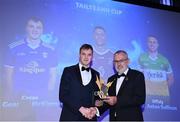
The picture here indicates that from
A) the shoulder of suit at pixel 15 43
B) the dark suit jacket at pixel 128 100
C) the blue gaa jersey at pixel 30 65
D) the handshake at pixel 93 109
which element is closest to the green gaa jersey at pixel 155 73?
the dark suit jacket at pixel 128 100

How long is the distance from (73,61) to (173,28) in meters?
1.12

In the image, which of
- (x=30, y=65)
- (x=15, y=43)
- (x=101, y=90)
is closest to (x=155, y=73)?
(x=101, y=90)

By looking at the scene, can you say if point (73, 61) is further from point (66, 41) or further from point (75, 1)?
point (75, 1)

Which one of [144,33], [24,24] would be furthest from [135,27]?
[24,24]

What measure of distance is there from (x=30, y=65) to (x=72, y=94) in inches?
15.5

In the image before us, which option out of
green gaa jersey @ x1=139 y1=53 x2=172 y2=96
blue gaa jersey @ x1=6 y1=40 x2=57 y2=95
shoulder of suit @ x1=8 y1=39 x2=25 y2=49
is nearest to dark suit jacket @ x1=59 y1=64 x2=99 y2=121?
blue gaa jersey @ x1=6 y1=40 x2=57 y2=95

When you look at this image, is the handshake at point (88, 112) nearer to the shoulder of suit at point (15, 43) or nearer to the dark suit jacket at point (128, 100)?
the dark suit jacket at point (128, 100)

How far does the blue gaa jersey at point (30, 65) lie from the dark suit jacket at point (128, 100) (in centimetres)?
52

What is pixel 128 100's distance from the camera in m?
3.06

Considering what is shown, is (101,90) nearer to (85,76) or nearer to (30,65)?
(85,76)

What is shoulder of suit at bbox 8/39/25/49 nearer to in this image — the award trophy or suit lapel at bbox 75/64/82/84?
suit lapel at bbox 75/64/82/84

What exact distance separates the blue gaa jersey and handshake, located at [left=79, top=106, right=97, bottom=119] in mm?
326

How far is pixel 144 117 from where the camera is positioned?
3.19m

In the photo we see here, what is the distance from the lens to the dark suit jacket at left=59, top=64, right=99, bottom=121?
2893mm
